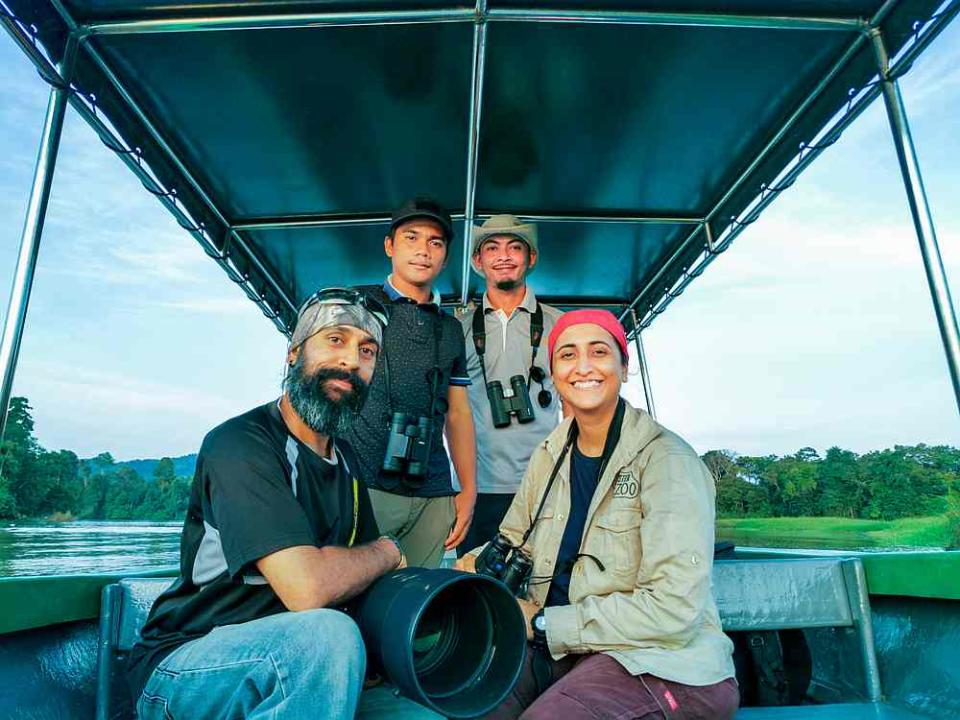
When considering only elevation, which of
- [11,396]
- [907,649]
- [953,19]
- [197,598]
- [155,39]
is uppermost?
[155,39]

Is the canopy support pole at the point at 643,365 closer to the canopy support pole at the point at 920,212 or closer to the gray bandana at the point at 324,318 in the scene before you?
the canopy support pole at the point at 920,212

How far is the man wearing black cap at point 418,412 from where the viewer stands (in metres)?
2.54

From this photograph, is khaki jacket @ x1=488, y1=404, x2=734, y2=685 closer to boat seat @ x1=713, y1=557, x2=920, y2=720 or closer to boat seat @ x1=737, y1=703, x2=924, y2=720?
boat seat @ x1=737, y1=703, x2=924, y2=720

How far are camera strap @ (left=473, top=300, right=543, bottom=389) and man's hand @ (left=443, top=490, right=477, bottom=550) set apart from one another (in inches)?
22.1

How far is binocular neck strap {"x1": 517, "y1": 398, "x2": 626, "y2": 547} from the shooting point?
1968mm

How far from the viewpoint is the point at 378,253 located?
5578 mm

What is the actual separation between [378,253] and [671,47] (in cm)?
295

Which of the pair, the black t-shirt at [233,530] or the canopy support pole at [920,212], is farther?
the canopy support pole at [920,212]

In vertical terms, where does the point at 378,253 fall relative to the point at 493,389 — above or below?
above

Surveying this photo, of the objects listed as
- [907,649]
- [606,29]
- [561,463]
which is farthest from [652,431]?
[606,29]

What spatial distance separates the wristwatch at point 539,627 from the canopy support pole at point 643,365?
5.41 m

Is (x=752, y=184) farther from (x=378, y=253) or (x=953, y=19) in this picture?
(x=378, y=253)

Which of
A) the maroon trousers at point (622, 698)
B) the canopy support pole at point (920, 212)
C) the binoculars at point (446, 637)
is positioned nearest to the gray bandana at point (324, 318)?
the binoculars at point (446, 637)

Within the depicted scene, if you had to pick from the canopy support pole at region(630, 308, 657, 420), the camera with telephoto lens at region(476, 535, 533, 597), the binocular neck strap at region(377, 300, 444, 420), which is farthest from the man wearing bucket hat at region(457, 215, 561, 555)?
the canopy support pole at region(630, 308, 657, 420)
